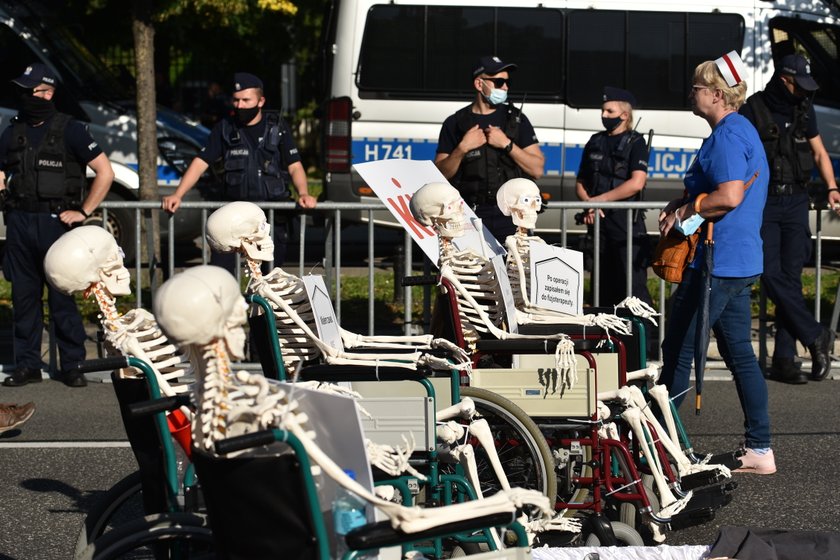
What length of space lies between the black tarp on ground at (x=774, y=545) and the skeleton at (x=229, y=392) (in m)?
1.42

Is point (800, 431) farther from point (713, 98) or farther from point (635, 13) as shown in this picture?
point (635, 13)

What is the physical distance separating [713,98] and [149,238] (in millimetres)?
4237

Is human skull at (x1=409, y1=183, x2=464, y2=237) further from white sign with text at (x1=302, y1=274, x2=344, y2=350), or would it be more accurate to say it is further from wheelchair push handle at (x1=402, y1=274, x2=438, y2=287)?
white sign with text at (x1=302, y1=274, x2=344, y2=350)

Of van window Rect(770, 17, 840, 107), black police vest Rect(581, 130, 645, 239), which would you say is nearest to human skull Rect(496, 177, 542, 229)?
black police vest Rect(581, 130, 645, 239)

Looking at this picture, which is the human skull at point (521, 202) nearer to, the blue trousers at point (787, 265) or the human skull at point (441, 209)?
the human skull at point (441, 209)

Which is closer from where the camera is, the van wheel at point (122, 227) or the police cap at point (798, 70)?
the police cap at point (798, 70)

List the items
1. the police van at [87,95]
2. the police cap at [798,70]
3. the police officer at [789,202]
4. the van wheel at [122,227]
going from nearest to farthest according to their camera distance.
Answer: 1. the police cap at [798,70]
2. the police officer at [789,202]
3. the van wheel at [122,227]
4. the police van at [87,95]

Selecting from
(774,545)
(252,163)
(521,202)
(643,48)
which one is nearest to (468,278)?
(521,202)

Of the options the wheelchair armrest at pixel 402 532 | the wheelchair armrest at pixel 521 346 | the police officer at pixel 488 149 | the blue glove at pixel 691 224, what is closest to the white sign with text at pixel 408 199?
the wheelchair armrest at pixel 521 346

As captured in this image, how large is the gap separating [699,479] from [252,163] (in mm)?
4323

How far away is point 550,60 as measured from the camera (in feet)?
42.7

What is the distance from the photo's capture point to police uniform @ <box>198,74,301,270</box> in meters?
8.98

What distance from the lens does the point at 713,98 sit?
20.7 feet

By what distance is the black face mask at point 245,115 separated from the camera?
8.98 metres
